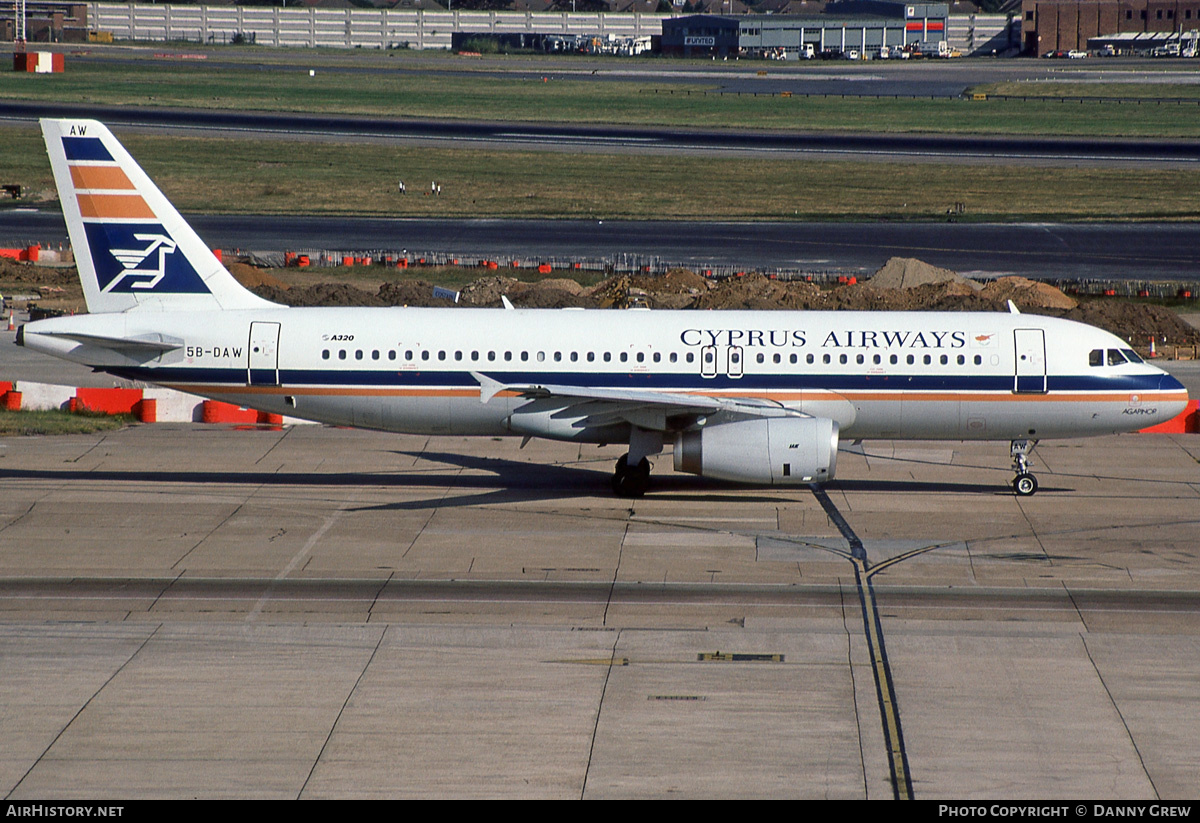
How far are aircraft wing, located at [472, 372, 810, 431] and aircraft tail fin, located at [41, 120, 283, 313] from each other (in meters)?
7.25

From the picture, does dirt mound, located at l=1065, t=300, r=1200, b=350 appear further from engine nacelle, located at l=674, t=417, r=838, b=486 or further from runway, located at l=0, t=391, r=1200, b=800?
engine nacelle, located at l=674, t=417, r=838, b=486

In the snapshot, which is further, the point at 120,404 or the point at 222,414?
the point at 120,404

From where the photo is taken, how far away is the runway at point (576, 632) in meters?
16.4

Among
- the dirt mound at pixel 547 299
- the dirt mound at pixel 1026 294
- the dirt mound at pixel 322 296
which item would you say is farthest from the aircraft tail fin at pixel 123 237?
the dirt mound at pixel 1026 294

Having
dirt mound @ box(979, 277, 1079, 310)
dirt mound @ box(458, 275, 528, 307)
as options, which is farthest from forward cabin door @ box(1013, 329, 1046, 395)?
dirt mound @ box(458, 275, 528, 307)

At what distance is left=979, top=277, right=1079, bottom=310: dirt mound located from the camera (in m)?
48.9

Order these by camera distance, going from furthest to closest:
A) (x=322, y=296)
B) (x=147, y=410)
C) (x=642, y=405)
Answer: (x=322, y=296) < (x=147, y=410) < (x=642, y=405)

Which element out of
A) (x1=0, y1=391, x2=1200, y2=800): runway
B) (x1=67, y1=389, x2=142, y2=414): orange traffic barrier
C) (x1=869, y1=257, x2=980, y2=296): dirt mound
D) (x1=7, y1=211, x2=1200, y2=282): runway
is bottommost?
(x1=0, y1=391, x2=1200, y2=800): runway

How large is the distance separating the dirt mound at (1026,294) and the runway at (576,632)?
16266 millimetres

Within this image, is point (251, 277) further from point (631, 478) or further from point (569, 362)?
point (631, 478)

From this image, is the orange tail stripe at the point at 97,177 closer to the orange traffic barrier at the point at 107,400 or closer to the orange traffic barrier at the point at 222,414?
the orange traffic barrier at the point at 222,414

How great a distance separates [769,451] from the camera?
92.0ft

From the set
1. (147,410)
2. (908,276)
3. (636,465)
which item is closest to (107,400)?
(147,410)

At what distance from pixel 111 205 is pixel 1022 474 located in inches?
837
